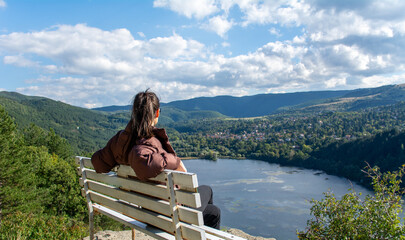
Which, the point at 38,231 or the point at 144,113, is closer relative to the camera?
the point at 144,113

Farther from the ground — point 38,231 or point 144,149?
point 144,149

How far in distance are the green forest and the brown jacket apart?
1.71 meters

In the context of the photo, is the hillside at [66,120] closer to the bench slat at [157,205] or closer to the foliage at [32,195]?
the foliage at [32,195]

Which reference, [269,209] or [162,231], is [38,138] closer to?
[269,209]

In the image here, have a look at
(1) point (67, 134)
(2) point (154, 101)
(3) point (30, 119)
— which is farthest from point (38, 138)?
(3) point (30, 119)

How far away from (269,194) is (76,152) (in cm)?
4701

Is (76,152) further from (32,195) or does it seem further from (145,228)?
→ (145,228)

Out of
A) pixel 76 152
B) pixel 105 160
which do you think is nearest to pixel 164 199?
pixel 105 160

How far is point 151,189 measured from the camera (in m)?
1.81

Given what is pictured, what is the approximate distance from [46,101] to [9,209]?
134 metres

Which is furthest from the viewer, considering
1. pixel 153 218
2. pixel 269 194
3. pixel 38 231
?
pixel 269 194

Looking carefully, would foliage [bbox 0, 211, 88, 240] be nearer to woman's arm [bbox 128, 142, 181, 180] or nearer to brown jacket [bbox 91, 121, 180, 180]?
brown jacket [bbox 91, 121, 180, 180]

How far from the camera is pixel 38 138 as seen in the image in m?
28.1

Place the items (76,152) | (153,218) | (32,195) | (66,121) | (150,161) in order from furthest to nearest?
1. (66,121)
2. (76,152)
3. (32,195)
4. (153,218)
5. (150,161)
